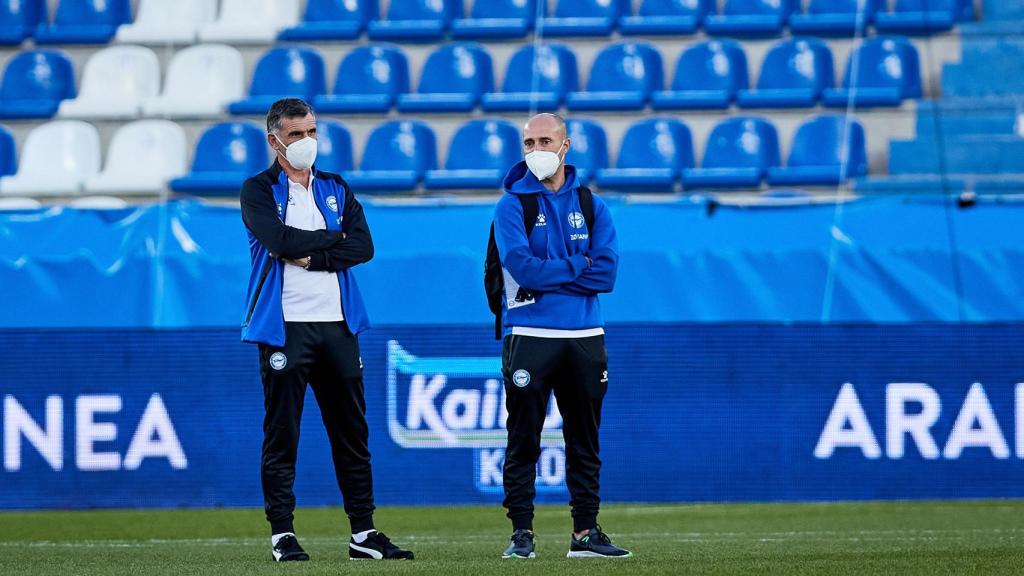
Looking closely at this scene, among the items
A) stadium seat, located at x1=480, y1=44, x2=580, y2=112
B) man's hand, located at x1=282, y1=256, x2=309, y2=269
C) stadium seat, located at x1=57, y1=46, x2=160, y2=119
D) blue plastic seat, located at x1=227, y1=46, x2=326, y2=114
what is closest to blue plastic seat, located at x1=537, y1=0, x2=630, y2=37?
stadium seat, located at x1=480, y1=44, x2=580, y2=112

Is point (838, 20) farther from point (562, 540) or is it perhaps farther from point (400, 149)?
point (562, 540)

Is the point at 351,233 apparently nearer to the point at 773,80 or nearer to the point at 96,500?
the point at 96,500

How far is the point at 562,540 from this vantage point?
7535mm

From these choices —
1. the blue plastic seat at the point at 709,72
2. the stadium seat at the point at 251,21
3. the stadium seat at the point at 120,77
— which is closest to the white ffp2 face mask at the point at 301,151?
the blue plastic seat at the point at 709,72

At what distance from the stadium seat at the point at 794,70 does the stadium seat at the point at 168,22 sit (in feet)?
16.7

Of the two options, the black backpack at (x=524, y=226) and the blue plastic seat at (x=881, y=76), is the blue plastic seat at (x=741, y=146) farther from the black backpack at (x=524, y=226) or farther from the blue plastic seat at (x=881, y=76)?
the black backpack at (x=524, y=226)

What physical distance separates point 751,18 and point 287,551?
29.9 ft

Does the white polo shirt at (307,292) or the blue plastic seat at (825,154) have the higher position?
the blue plastic seat at (825,154)

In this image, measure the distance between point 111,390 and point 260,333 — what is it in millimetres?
4055

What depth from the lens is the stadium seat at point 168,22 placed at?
14492 millimetres

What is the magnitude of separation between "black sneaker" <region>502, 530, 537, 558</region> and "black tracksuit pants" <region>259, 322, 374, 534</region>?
0.57 m

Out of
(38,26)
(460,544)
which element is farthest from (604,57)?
(460,544)

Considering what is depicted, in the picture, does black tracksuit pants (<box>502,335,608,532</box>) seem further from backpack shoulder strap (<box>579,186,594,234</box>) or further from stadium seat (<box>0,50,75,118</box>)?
stadium seat (<box>0,50,75,118</box>)

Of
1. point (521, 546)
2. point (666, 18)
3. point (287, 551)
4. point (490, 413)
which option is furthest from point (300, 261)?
point (666, 18)
